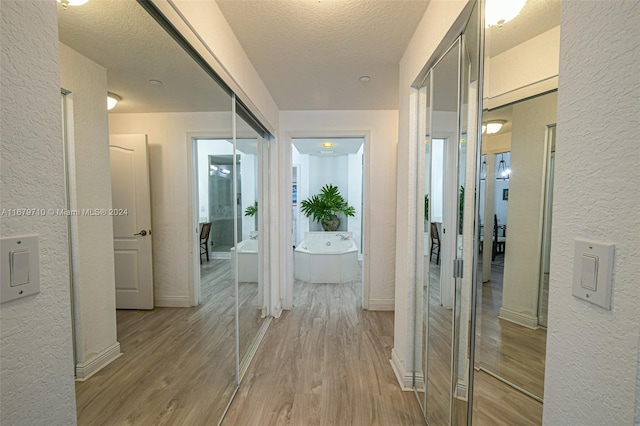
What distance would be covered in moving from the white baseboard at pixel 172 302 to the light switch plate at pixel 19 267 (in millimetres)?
583

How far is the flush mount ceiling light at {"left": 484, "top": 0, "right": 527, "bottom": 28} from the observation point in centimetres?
83

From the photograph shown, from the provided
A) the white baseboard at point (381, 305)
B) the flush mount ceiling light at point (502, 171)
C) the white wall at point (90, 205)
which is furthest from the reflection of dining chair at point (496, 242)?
the white baseboard at point (381, 305)

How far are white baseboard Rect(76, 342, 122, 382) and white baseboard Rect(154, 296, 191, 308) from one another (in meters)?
0.27

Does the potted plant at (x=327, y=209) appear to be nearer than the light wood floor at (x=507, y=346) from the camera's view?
No

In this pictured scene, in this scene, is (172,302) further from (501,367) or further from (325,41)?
(325,41)

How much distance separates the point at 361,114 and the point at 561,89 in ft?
9.32

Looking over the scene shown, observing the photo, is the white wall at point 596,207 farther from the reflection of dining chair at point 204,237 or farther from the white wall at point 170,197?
the reflection of dining chair at point 204,237

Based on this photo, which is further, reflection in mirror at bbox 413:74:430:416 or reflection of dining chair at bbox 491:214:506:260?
reflection in mirror at bbox 413:74:430:416

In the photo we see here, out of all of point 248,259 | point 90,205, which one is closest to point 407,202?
point 248,259

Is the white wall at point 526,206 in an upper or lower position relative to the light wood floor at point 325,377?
upper

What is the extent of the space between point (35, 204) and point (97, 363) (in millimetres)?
493

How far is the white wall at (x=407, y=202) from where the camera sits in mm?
1705

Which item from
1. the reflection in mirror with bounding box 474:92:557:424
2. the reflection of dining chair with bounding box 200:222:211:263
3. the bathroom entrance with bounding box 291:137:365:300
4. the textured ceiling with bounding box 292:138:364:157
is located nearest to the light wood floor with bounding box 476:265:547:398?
the reflection in mirror with bounding box 474:92:557:424

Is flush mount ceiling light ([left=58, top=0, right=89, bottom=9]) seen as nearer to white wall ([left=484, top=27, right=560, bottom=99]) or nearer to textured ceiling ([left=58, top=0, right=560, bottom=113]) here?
textured ceiling ([left=58, top=0, right=560, bottom=113])
